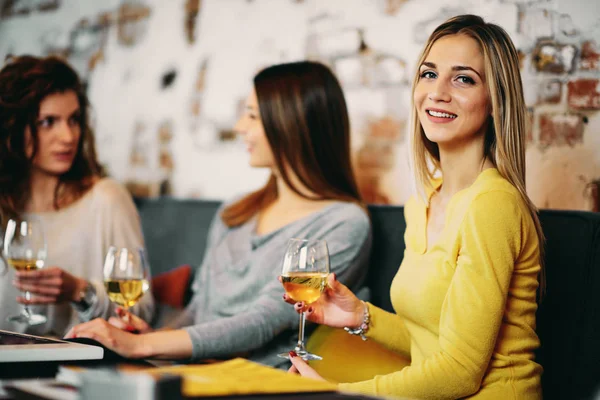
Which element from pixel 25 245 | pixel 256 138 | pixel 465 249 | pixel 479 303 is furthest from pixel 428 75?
pixel 25 245

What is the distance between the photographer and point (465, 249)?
60.8 inches

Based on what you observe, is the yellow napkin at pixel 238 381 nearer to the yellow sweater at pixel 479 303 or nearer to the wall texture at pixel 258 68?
the yellow sweater at pixel 479 303

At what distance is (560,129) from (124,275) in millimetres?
1438

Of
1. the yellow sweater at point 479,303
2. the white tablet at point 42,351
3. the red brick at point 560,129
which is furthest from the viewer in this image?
the red brick at point 560,129

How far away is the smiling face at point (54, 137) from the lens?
2.69 meters

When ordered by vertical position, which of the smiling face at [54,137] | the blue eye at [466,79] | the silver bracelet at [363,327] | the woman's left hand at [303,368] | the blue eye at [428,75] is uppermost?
the blue eye at [428,75]

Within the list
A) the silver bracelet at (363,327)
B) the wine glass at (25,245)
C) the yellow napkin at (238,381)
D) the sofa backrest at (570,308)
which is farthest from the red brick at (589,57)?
the wine glass at (25,245)

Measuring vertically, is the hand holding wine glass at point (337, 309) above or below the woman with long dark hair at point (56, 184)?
below

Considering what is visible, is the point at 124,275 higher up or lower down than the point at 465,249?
lower down

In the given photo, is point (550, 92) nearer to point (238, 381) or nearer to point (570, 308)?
point (570, 308)

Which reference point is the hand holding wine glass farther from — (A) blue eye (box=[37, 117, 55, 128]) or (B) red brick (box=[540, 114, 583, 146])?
(A) blue eye (box=[37, 117, 55, 128])

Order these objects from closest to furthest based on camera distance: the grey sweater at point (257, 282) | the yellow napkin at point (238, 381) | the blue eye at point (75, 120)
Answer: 1. the yellow napkin at point (238, 381)
2. the grey sweater at point (257, 282)
3. the blue eye at point (75, 120)

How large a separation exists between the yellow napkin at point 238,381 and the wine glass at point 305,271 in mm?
557

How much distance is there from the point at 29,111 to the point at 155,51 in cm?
158
